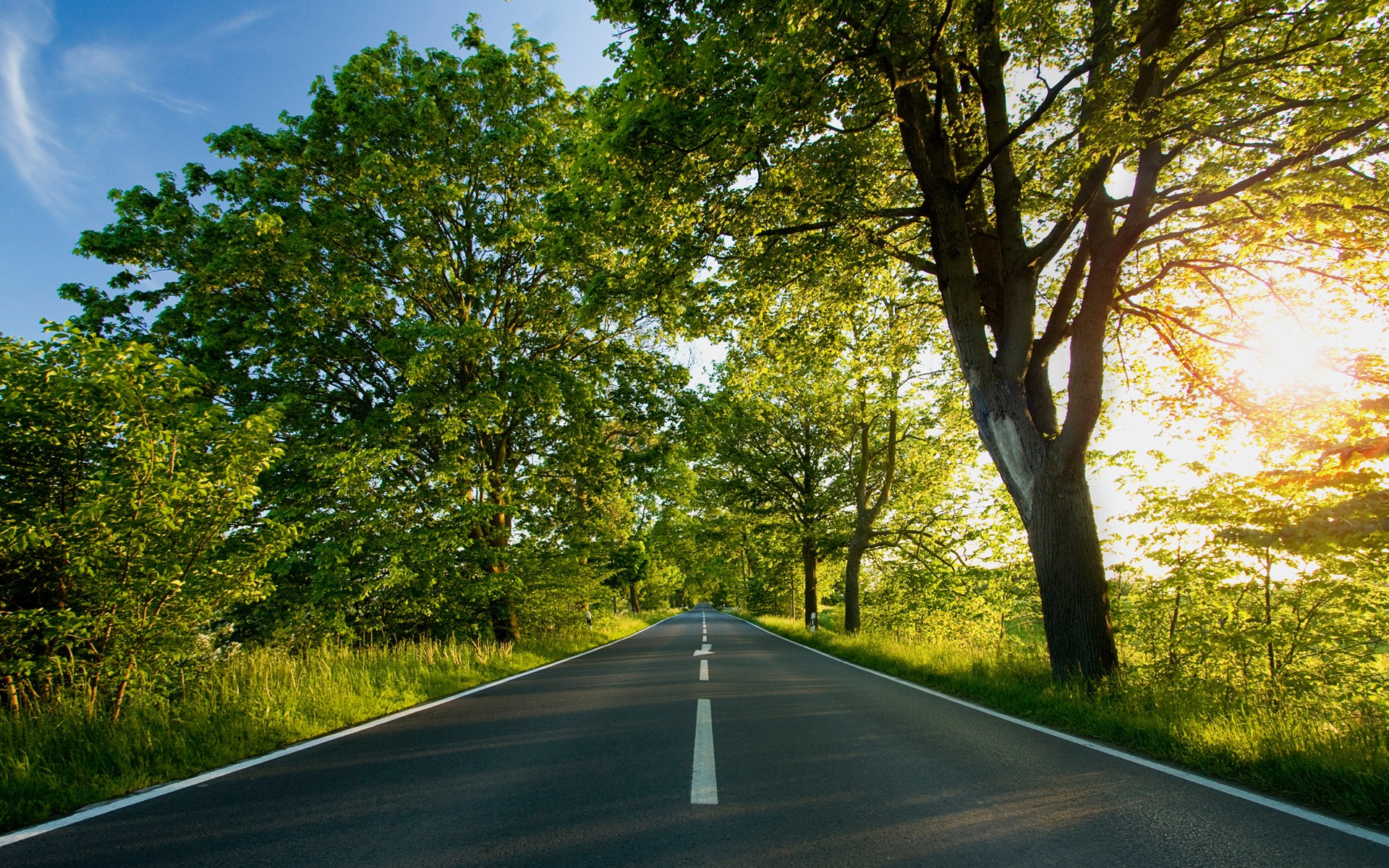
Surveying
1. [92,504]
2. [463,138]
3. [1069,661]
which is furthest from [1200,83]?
[463,138]

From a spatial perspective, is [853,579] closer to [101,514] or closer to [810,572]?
[810,572]

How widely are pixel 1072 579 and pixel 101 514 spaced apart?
9417mm

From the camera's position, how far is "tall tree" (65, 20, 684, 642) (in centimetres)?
1159

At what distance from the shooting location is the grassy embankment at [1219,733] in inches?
135

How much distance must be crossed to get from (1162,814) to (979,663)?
567cm

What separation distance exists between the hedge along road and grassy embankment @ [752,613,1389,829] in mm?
477

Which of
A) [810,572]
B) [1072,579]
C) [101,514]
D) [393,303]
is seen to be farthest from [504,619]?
[1072,579]

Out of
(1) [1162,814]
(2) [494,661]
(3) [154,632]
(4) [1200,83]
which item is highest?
(4) [1200,83]

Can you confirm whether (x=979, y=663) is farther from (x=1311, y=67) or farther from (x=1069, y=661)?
(x=1311, y=67)

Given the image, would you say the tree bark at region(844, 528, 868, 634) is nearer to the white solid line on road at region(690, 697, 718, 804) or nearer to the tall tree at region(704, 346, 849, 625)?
the tall tree at region(704, 346, 849, 625)

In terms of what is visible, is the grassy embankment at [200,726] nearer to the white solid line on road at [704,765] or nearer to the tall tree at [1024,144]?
the white solid line on road at [704,765]

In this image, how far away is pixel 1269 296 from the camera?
8.63 m

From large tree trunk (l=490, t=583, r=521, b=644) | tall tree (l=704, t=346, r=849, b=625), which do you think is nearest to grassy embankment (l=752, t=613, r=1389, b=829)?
large tree trunk (l=490, t=583, r=521, b=644)

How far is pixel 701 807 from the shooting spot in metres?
3.28
